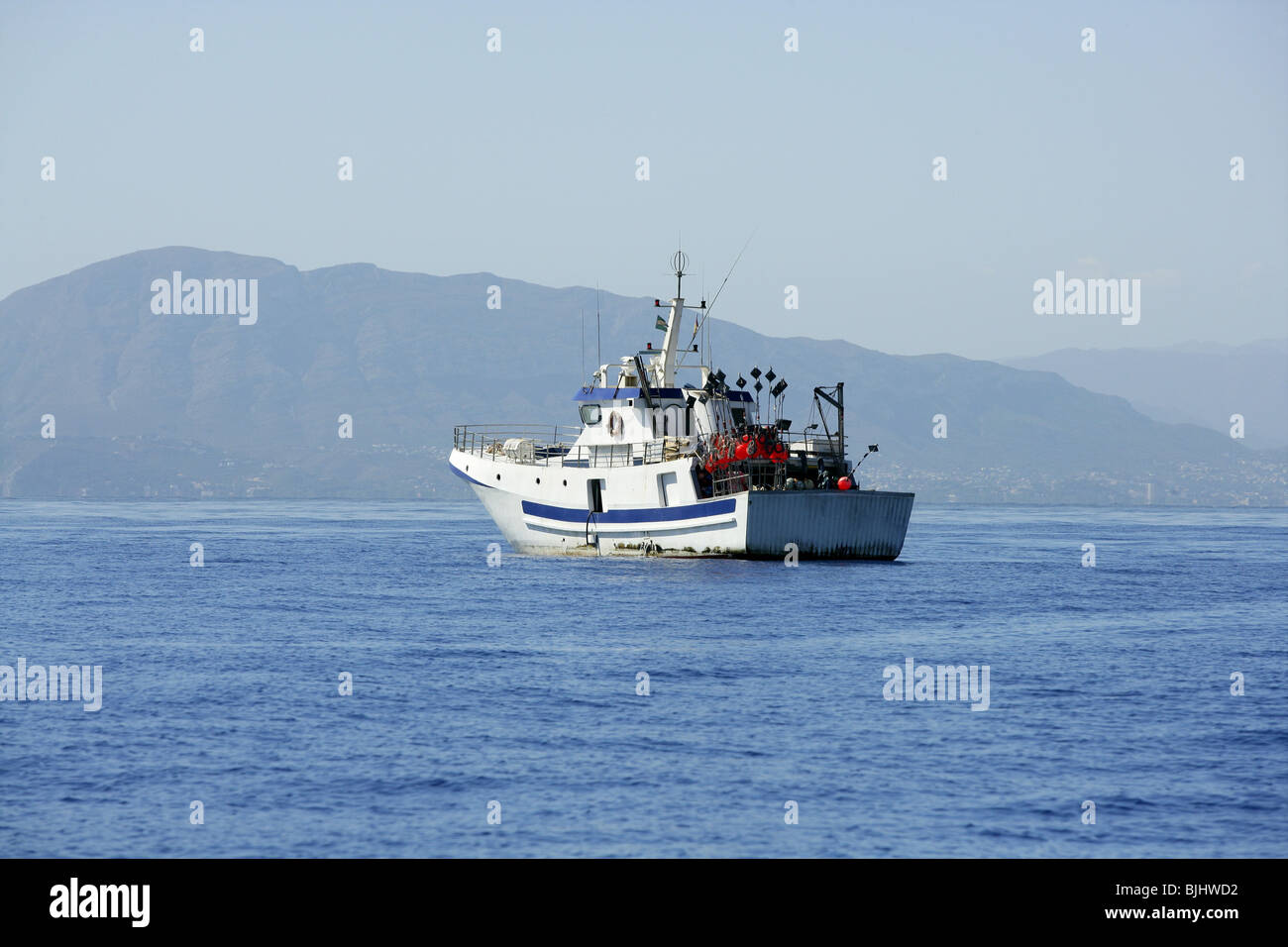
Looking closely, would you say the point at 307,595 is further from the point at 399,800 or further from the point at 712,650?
the point at 399,800

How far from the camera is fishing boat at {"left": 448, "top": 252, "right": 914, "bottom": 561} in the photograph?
6059 centimetres

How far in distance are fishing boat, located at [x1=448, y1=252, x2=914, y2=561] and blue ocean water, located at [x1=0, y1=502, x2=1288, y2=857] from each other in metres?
2.53

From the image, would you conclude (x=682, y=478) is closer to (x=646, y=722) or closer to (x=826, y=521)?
(x=826, y=521)

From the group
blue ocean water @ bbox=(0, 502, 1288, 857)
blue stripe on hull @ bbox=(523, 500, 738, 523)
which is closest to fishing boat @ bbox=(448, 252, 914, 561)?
blue stripe on hull @ bbox=(523, 500, 738, 523)

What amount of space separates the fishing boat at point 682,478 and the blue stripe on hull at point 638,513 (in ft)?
0.17

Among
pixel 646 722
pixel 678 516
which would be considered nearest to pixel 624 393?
pixel 678 516

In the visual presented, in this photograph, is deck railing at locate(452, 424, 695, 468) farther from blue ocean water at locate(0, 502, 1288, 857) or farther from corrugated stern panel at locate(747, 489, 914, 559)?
blue ocean water at locate(0, 502, 1288, 857)

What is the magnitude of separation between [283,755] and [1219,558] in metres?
75.0

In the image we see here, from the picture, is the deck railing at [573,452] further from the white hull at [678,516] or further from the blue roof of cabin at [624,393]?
the blue roof of cabin at [624,393]

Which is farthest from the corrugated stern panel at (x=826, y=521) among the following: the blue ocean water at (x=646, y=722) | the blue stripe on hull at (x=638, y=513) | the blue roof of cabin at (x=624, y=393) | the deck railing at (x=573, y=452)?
the blue roof of cabin at (x=624, y=393)

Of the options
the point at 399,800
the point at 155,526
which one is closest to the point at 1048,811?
the point at 399,800

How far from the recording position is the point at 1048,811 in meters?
22.9

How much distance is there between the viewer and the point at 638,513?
6366 centimetres

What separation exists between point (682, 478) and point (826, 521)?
626cm
